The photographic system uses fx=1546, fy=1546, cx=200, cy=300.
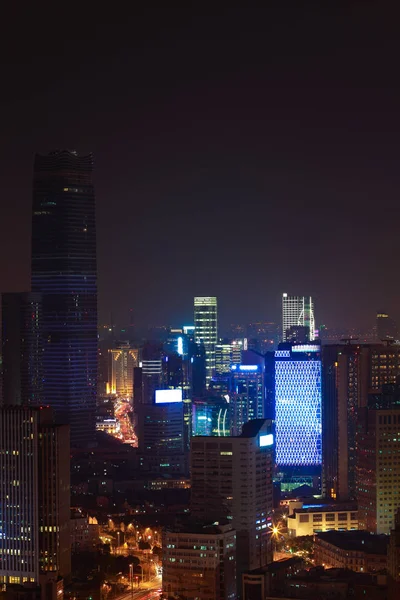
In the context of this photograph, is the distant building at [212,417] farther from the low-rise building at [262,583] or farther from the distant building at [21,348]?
the low-rise building at [262,583]

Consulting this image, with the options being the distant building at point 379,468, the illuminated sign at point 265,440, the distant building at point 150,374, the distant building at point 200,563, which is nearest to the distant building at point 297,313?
the distant building at point 150,374

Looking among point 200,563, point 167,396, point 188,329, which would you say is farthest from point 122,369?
point 200,563

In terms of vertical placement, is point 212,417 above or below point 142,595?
above

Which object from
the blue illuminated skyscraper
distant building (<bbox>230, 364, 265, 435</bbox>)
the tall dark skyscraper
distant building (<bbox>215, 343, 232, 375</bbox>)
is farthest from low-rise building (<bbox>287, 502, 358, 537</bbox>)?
distant building (<bbox>215, 343, 232, 375</bbox>)

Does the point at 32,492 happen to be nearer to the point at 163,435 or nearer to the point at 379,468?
the point at 379,468

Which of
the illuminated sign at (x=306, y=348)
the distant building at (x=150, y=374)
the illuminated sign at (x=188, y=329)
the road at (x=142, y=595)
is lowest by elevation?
the road at (x=142, y=595)

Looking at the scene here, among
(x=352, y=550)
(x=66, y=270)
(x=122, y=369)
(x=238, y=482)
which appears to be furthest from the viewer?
(x=122, y=369)

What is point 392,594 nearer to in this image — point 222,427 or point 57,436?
point 57,436
